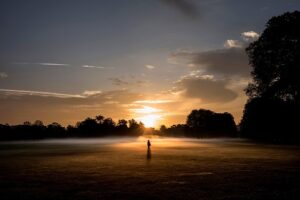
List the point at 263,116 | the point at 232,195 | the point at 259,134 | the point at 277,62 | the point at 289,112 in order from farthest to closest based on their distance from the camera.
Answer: the point at 259,134 → the point at 263,116 → the point at 289,112 → the point at 277,62 → the point at 232,195

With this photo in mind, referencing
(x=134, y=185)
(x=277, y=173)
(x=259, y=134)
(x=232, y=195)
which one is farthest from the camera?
(x=259, y=134)

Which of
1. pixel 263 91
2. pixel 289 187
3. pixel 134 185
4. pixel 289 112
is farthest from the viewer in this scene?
pixel 289 112

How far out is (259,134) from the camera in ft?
290

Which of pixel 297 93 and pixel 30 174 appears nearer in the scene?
pixel 30 174

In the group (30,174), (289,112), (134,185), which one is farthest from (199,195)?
(289,112)

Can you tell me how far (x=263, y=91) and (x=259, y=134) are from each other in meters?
40.2

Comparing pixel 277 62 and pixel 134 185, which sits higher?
pixel 277 62

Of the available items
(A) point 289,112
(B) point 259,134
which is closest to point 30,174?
(A) point 289,112

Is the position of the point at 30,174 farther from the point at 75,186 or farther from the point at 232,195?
the point at 232,195

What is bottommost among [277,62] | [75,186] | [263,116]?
[75,186]

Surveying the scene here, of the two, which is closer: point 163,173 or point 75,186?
point 75,186

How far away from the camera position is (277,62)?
4725 centimetres

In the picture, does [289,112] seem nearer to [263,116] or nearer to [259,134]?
[263,116]

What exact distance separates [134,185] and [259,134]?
256 feet
